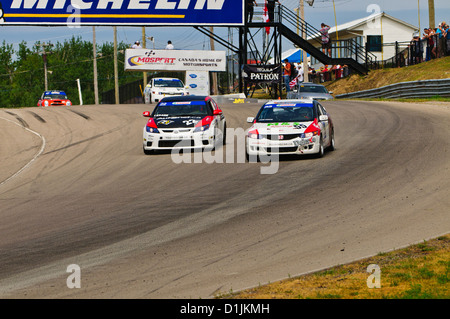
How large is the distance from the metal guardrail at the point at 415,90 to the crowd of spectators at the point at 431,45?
2858 millimetres

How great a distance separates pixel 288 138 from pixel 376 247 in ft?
24.4

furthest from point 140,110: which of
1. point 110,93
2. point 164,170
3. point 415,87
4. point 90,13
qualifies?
point 110,93

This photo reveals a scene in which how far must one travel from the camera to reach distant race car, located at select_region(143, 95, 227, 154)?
1769 cm

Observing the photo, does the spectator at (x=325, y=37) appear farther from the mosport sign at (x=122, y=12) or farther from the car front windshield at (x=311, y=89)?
the car front windshield at (x=311, y=89)

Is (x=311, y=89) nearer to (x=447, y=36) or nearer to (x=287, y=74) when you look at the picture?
(x=287, y=74)

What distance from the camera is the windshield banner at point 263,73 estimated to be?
3759 cm

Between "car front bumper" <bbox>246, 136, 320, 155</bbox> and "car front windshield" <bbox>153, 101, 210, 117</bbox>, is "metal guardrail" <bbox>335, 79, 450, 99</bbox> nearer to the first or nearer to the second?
"car front windshield" <bbox>153, 101, 210, 117</bbox>

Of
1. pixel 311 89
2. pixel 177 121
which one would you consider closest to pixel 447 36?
pixel 311 89

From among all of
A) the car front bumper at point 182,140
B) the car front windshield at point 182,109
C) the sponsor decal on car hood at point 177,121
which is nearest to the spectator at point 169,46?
the car front windshield at point 182,109

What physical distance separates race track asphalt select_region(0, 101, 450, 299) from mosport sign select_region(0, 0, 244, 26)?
681 inches

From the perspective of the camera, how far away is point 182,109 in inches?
742

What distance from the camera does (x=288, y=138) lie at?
15.5 metres

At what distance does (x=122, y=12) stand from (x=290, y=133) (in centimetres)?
2218
